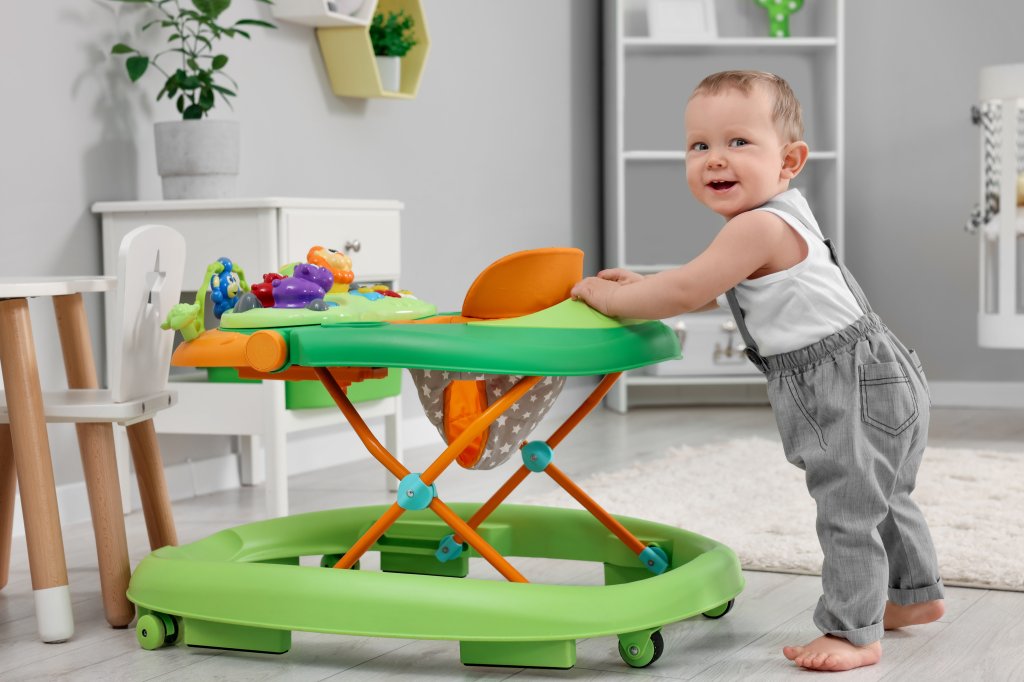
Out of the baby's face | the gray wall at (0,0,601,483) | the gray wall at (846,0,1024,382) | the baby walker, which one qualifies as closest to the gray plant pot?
the gray wall at (0,0,601,483)

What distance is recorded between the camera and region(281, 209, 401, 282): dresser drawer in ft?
8.02

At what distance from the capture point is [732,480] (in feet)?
8.94

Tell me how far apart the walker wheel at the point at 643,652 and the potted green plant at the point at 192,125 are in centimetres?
141

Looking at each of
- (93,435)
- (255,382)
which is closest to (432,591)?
(93,435)

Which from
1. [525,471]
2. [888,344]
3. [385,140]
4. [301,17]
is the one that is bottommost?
[525,471]

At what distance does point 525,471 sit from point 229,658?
0.45 meters

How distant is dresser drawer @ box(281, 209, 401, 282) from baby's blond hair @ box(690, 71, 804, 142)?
3.52 feet

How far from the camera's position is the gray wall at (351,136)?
2.39 meters

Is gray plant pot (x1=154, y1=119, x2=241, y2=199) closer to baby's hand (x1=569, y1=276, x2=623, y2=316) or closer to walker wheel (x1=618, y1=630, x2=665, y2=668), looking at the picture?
baby's hand (x1=569, y1=276, x2=623, y2=316)

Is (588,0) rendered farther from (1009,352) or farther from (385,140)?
(1009,352)

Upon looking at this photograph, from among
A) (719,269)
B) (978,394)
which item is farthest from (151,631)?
(978,394)

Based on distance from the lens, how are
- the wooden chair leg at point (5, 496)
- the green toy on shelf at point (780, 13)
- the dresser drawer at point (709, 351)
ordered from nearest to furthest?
1. the wooden chair leg at point (5, 496)
2. the dresser drawer at point (709, 351)
3. the green toy on shelf at point (780, 13)

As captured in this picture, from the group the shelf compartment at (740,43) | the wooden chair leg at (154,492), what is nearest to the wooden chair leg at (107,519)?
the wooden chair leg at (154,492)

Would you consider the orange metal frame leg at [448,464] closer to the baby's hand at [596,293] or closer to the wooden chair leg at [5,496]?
the baby's hand at [596,293]
